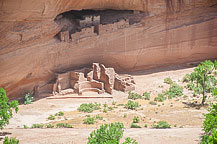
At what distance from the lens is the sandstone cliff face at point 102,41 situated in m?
15.7

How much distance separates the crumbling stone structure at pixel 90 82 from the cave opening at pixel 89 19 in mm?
1686

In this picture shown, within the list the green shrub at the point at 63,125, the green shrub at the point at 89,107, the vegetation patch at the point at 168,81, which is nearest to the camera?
the green shrub at the point at 63,125

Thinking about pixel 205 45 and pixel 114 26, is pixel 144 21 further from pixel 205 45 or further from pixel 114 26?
pixel 205 45

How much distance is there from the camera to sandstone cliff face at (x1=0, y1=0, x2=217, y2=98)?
15.7 m

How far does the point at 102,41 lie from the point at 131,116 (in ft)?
15.9

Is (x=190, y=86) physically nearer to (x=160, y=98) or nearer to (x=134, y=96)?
(x=160, y=98)

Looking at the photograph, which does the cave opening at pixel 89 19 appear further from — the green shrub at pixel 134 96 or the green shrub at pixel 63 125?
the green shrub at pixel 63 125

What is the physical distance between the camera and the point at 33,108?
16.2 meters

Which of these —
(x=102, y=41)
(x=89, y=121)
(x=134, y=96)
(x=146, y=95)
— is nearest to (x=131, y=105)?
(x=134, y=96)

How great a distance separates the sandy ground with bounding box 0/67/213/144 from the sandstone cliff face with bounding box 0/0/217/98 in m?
1.03

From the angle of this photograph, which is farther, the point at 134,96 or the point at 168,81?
the point at 168,81

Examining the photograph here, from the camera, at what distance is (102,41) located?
1864 cm

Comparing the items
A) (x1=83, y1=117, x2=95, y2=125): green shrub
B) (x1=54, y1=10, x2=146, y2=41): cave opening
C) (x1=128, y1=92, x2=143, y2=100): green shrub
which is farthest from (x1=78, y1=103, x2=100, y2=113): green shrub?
(x1=54, y1=10, x2=146, y2=41): cave opening

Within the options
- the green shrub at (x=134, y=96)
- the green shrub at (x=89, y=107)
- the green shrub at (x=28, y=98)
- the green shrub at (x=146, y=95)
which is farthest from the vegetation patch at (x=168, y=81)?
the green shrub at (x=28, y=98)
